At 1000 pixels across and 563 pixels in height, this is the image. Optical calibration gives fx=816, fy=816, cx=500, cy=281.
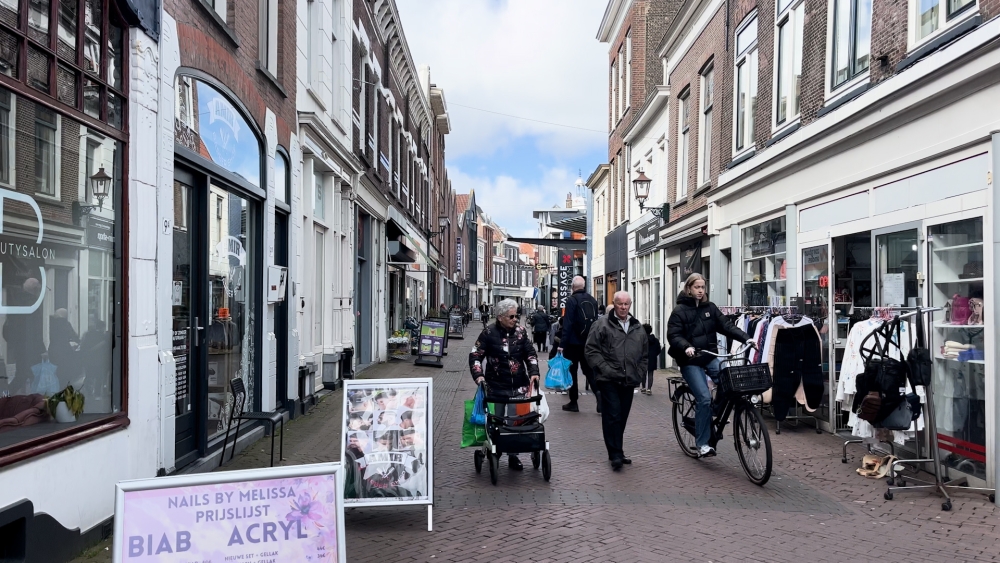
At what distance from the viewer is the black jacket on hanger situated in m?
8.88

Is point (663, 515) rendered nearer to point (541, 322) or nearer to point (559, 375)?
point (559, 375)

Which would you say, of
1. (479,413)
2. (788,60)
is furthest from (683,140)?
(479,413)

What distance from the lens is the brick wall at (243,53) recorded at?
677cm

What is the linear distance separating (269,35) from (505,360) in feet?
18.1

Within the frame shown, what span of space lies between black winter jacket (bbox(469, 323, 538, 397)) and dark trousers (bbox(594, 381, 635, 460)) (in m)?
0.72

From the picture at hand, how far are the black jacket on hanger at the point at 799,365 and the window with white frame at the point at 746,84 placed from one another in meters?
4.93

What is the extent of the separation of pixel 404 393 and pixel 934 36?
5625mm

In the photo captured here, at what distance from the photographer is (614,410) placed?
7.41 m

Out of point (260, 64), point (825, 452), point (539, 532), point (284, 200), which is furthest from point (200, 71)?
point (825, 452)

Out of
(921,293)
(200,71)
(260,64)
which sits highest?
(260,64)

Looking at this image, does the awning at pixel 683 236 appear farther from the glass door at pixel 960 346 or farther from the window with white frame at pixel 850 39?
the glass door at pixel 960 346

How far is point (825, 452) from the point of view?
832 cm

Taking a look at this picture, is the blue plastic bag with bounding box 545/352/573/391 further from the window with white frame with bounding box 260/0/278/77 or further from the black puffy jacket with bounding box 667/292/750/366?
the window with white frame with bounding box 260/0/278/77

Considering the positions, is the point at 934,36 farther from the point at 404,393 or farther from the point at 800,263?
the point at 404,393
